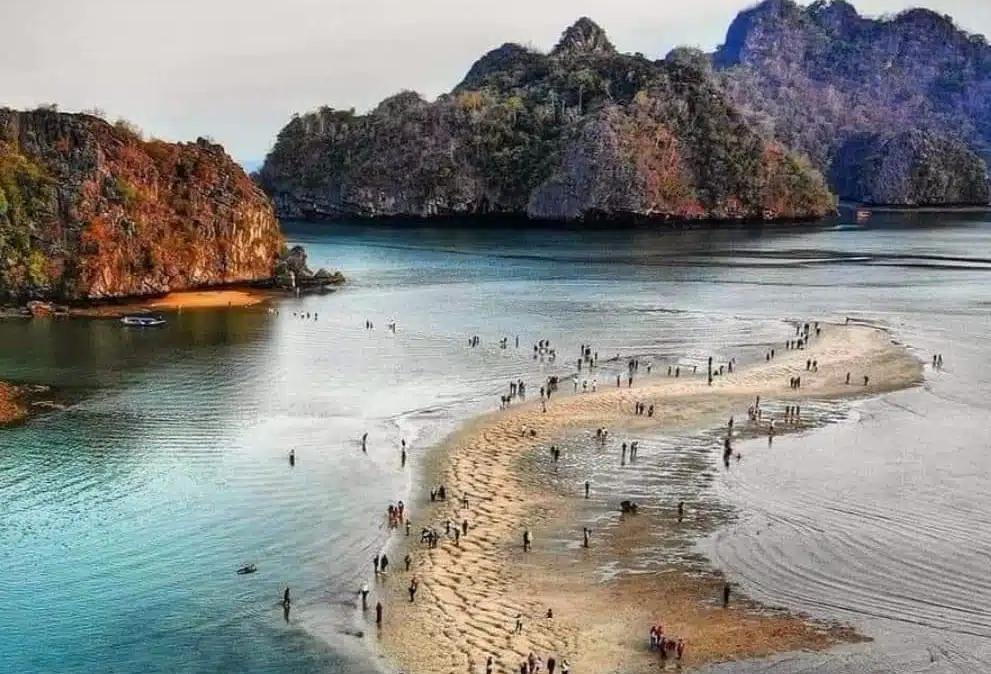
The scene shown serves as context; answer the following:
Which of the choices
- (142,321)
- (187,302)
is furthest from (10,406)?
(187,302)

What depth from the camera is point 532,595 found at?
105 ft

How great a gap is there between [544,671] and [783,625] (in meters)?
8.33

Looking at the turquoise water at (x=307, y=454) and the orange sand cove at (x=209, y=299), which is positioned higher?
the orange sand cove at (x=209, y=299)

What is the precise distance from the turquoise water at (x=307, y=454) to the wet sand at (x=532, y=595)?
1730 mm

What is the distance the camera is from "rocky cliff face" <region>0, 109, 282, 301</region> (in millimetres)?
92688

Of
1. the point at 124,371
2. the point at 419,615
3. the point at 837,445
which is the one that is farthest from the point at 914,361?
the point at 124,371

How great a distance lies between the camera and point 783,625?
3031 centimetres

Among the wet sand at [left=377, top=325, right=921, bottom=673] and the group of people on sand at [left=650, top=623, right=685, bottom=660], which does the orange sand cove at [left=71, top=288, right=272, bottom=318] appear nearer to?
the wet sand at [left=377, top=325, right=921, bottom=673]

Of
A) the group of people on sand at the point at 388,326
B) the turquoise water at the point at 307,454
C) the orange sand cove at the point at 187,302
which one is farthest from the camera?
the orange sand cove at the point at 187,302

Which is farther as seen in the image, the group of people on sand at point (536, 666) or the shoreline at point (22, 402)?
the shoreline at point (22, 402)

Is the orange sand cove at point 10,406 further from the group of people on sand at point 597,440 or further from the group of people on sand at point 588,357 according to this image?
the group of people on sand at point 588,357

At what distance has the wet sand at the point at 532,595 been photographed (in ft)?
94.0

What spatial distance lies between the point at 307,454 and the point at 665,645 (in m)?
24.6

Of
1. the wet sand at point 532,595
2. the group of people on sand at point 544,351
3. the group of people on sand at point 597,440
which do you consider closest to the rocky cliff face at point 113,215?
the group of people on sand at point 597,440
